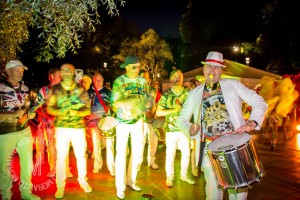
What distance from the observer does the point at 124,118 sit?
511cm

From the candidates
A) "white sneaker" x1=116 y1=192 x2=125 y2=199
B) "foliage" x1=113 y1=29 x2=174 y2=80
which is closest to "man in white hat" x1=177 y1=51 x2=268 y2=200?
"white sneaker" x1=116 y1=192 x2=125 y2=199

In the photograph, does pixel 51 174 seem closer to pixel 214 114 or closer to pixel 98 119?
pixel 98 119

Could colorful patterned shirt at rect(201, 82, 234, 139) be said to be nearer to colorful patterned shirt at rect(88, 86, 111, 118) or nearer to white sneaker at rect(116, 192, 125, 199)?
white sneaker at rect(116, 192, 125, 199)

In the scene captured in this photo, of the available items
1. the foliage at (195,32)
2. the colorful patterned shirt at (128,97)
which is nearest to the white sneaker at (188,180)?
the colorful patterned shirt at (128,97)

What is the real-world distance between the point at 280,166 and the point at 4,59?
24.9 feet

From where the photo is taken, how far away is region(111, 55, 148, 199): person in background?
5086mm

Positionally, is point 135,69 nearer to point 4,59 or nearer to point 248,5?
point 4,59

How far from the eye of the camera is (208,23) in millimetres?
31594

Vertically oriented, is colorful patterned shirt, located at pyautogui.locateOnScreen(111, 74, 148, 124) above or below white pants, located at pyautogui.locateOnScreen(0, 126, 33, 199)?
above

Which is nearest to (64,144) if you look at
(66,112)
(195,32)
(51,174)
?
(66,112)

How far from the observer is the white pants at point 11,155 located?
15.0 ft

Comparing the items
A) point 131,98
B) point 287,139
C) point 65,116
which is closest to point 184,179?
point 131,98

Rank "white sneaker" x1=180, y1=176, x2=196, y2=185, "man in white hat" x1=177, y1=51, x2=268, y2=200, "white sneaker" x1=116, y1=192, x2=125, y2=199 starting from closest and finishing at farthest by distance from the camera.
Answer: "man in white hat" x1=177, y1=51, x2=268, y2=200 < "white sneaker" x1=116, y1=192, x2=125, y2=199 < "white sneaker" x1=180, y1=176, x2=196, y2=185

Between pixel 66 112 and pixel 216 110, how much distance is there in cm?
269
